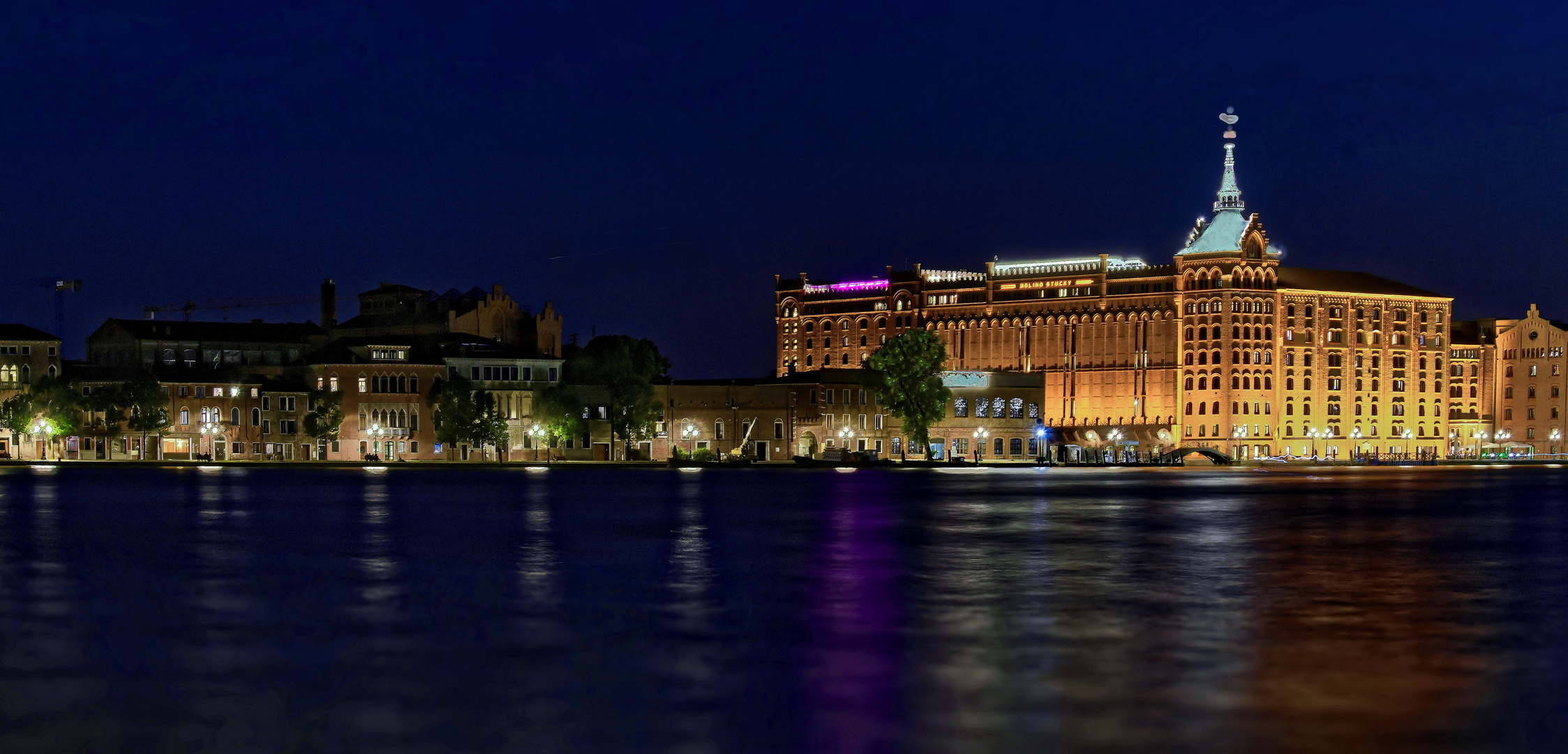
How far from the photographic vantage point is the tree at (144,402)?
491 feet

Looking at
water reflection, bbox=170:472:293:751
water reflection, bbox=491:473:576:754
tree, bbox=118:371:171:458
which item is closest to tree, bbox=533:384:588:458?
tree, bbox=118:371:171:458

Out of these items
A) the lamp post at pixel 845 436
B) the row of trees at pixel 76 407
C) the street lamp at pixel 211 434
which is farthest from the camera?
the lamp post at pixel 845 436

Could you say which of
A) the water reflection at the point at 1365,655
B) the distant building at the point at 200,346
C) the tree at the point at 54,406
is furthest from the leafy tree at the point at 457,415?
the water reflection at the point at 1365,655

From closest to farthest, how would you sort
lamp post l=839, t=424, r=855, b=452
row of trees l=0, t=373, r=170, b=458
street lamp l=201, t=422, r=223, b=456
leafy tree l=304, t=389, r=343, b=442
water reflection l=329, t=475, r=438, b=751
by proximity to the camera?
water reflection l=329, t=475, r=438, b=751 → row of trees l=0, t=373, r=170, b=458 → leafy tree l=304, t=389, r=343, b=442 → street lamp l=201, t=422, r=223, b=456 → lamp post l=839, t=424, r=855, b=452

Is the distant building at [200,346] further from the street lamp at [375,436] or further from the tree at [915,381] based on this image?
the tree at [915,381]

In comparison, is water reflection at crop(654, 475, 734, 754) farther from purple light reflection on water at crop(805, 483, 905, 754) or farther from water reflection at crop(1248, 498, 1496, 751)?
water reflection at crop(1248, 498, 1496, 751)

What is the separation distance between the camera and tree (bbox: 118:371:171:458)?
149750 mm

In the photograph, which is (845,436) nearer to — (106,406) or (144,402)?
(144,402)

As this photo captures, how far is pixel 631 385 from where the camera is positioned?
154500 millimetres

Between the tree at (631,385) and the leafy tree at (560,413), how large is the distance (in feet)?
10.9

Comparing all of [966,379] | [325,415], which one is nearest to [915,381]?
[966,379]

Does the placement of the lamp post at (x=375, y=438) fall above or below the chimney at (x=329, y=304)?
below

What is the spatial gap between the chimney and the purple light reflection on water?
14937 cm

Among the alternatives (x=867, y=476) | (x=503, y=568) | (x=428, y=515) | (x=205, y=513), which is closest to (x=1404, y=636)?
(x=503, y=568)
